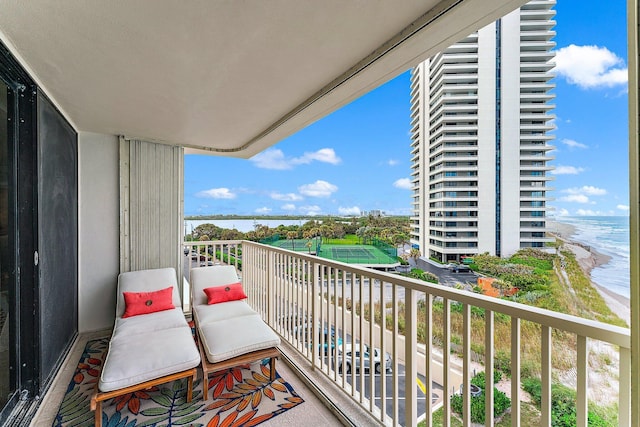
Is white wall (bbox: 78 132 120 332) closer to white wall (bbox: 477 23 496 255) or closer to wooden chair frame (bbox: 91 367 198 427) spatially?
wooden chair frame (bbox: 91 367 198 427)

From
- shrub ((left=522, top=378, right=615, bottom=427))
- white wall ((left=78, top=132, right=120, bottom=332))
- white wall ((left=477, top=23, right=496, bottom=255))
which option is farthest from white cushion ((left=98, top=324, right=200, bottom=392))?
white wall ((left=477, top=23, right=496, bottom=255))

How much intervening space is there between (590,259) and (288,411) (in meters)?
2.10

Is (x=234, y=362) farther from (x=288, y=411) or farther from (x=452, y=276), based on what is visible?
(x=452, y=276)

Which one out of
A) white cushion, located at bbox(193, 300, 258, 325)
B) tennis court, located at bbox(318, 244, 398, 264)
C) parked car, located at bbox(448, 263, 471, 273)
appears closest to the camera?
parked car, located at bbox(448, 263, 471, 273)

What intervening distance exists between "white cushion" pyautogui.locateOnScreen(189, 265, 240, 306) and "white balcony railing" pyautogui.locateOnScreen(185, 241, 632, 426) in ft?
1.58

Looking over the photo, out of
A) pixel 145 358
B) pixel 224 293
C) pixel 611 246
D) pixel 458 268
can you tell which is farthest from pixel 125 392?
pixel 458 268

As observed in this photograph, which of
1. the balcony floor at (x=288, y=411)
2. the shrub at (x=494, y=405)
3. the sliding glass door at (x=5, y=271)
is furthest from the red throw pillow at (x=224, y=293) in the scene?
the shrub at (x=494, y=405)

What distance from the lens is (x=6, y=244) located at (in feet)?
5.75

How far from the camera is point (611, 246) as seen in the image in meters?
1.07

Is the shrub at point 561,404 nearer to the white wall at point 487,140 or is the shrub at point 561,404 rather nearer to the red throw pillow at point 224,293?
the white wall at point 487,140

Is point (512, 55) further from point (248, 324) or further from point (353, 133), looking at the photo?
point (353, 133)

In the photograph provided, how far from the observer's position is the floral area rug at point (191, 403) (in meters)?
1.97

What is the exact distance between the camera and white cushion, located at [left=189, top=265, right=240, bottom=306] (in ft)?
10.7

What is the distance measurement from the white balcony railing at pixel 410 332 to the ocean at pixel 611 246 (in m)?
0.17
